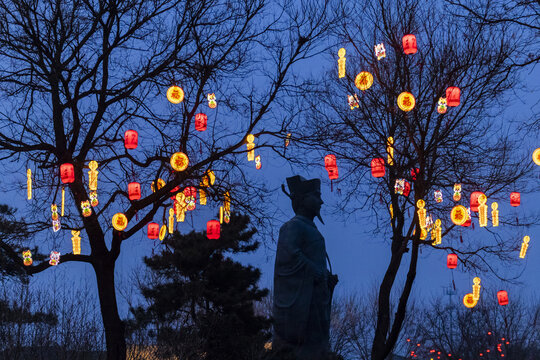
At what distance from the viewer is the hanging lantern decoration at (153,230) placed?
58.3ft

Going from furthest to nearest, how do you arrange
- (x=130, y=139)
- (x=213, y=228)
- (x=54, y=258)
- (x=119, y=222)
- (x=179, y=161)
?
1. (x=213, y=228)
2. (x=130, y=139)
3. (x=179, y=161)
4. (x=119, y=222)
5. (x=54, y=258)

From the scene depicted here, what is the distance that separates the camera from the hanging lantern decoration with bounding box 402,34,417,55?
643 inches

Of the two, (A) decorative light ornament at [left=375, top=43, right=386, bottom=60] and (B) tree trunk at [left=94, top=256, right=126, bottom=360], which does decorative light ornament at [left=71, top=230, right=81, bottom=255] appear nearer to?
(B) tree trunk at [left=94, top=256, right=126, bottom=360]

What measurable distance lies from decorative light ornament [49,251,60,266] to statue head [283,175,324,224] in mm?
6979

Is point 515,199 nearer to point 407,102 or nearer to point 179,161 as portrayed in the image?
point 407,102

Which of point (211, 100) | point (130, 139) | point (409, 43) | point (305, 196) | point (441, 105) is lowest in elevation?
point (305, 196)

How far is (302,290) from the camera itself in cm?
1009

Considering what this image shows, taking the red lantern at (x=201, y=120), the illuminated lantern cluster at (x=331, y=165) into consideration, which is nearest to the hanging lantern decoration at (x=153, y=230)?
the red lantern at (x=201, y=120)

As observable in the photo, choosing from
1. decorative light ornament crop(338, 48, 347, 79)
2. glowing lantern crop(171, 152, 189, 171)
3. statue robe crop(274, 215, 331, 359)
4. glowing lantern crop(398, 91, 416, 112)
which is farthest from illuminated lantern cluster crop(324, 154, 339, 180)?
statue robe crop(274, 215, 331, 359)

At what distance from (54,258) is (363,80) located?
8589 mm

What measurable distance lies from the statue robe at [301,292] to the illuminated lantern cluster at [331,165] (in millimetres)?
7238

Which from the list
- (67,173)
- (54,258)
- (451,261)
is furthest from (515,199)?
(54,258)

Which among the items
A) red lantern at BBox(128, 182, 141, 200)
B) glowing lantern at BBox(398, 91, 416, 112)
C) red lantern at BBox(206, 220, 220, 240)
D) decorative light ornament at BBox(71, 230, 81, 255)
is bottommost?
decorative light ornament at BBox(71, 230, 81, 255)

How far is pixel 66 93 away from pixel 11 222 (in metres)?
3.26
